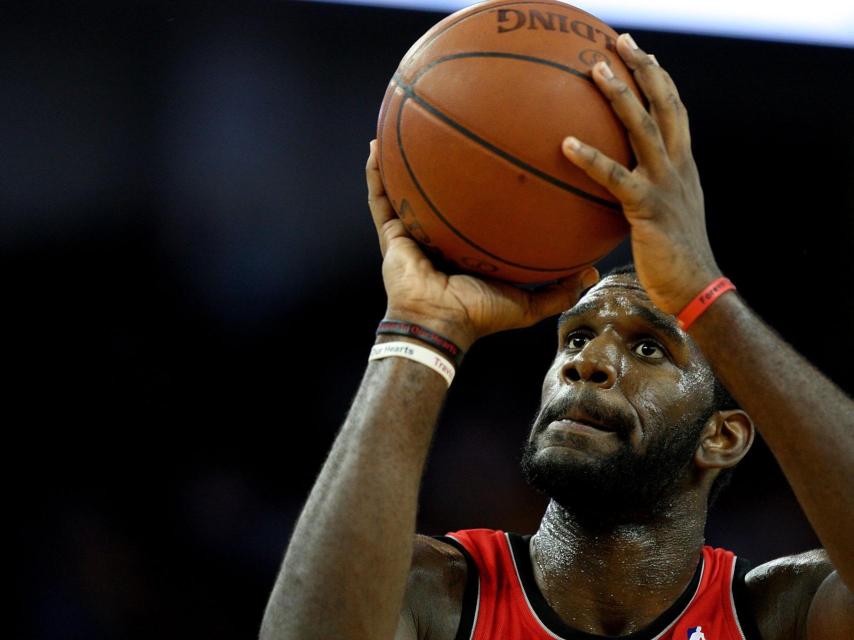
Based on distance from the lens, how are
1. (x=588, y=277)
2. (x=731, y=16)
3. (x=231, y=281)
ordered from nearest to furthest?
(x=588, y=277), (x=231, y=281), (x=731, y=16)

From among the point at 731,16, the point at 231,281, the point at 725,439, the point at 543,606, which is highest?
the point at 731,16

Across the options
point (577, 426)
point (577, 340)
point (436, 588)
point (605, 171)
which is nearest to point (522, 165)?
point (605, 171)

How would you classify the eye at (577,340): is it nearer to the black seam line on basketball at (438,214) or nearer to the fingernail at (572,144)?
the black seam line on basketball at (438,214)

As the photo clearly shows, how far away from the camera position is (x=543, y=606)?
3.00m

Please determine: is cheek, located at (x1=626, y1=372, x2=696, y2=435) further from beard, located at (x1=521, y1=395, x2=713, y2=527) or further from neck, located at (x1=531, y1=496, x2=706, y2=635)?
neck, located at (x1=531, y1=496, x2=706, y2=635)

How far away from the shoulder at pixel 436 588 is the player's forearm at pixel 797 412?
102 centimetres

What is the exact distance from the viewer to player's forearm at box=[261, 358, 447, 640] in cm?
212

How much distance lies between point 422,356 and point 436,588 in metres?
0.93

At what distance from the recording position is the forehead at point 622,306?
3.02m

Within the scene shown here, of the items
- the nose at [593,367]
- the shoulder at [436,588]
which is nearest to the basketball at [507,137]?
the nose at [593,367]

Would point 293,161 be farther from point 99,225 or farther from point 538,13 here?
point 538,13

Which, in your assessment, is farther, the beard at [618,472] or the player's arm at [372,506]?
the beard at [618,472]

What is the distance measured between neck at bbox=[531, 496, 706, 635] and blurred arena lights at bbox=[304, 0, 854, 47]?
11.5 ft

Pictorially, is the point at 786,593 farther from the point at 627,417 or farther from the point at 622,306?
the point at 622,306
